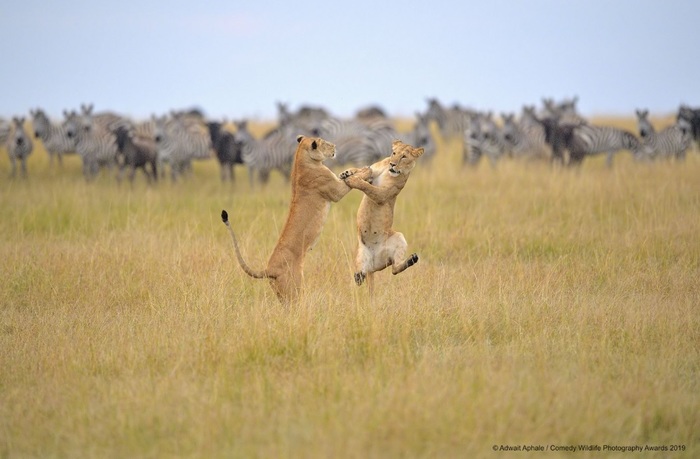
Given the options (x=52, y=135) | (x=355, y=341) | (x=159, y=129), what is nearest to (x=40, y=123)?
(x=52, y=135)

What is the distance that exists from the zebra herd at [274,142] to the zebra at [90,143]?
22mm

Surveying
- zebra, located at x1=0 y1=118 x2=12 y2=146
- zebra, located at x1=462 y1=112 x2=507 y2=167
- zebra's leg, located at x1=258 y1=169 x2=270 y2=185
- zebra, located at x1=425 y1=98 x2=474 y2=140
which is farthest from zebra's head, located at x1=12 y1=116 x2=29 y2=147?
zebra, located at x1=425 y1=98 x2=474 y2=140

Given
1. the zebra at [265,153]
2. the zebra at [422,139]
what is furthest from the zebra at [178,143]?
the zebra at [422,139]

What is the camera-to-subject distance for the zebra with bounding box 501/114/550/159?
72.2 ft

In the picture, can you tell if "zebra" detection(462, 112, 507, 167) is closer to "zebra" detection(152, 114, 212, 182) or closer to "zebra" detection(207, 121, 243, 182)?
"zebra" detection(207, 121, 243, 182)

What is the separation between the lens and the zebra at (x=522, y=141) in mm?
22016

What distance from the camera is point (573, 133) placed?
20.0m

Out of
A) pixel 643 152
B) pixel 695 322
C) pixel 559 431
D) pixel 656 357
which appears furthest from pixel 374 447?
pixel 643 152

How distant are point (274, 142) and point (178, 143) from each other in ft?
8.46

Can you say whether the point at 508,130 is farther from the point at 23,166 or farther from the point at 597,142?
the point at 23,166

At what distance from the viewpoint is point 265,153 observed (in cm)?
1905

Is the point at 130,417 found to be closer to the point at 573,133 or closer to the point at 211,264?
the point at 211,264

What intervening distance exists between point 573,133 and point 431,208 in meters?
8.25

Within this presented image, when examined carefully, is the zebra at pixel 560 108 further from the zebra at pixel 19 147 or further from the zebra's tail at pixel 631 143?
the zebra at pixel 19 147
